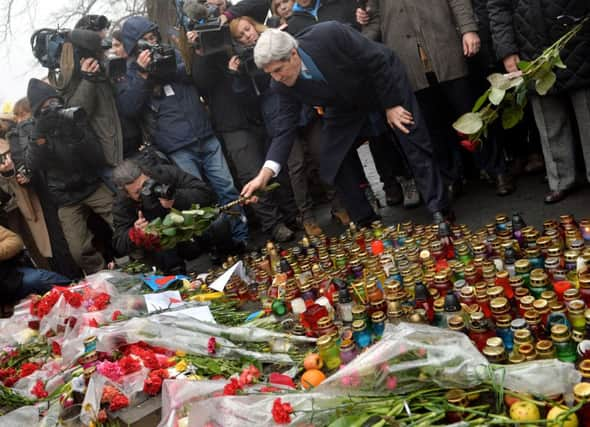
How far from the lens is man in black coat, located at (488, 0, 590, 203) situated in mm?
3443

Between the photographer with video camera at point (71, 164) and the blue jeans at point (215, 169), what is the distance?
0.85 meters

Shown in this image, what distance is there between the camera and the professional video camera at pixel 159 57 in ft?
16.0

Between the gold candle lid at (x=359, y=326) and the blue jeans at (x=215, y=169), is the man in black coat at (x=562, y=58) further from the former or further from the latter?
the blue jeans at (x=215, y=169)

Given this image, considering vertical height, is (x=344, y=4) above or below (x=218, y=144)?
above

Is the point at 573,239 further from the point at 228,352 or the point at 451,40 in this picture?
the point at 451,40

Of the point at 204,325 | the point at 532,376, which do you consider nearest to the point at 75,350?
the point at 204,325

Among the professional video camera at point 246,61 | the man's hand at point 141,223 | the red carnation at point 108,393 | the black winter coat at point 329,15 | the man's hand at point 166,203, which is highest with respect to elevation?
the black winter coat at point 329,15

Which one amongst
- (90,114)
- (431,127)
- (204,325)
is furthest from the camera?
(90,114)

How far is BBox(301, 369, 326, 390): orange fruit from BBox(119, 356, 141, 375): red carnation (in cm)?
86

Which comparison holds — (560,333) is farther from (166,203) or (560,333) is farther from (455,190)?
(166,203)

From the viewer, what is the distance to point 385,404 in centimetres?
177

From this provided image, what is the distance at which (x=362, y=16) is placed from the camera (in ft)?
15.2

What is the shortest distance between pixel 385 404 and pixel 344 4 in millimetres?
4039

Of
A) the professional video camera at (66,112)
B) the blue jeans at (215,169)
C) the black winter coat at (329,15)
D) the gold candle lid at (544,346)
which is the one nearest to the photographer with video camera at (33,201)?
the professional video camera at (66,112)
